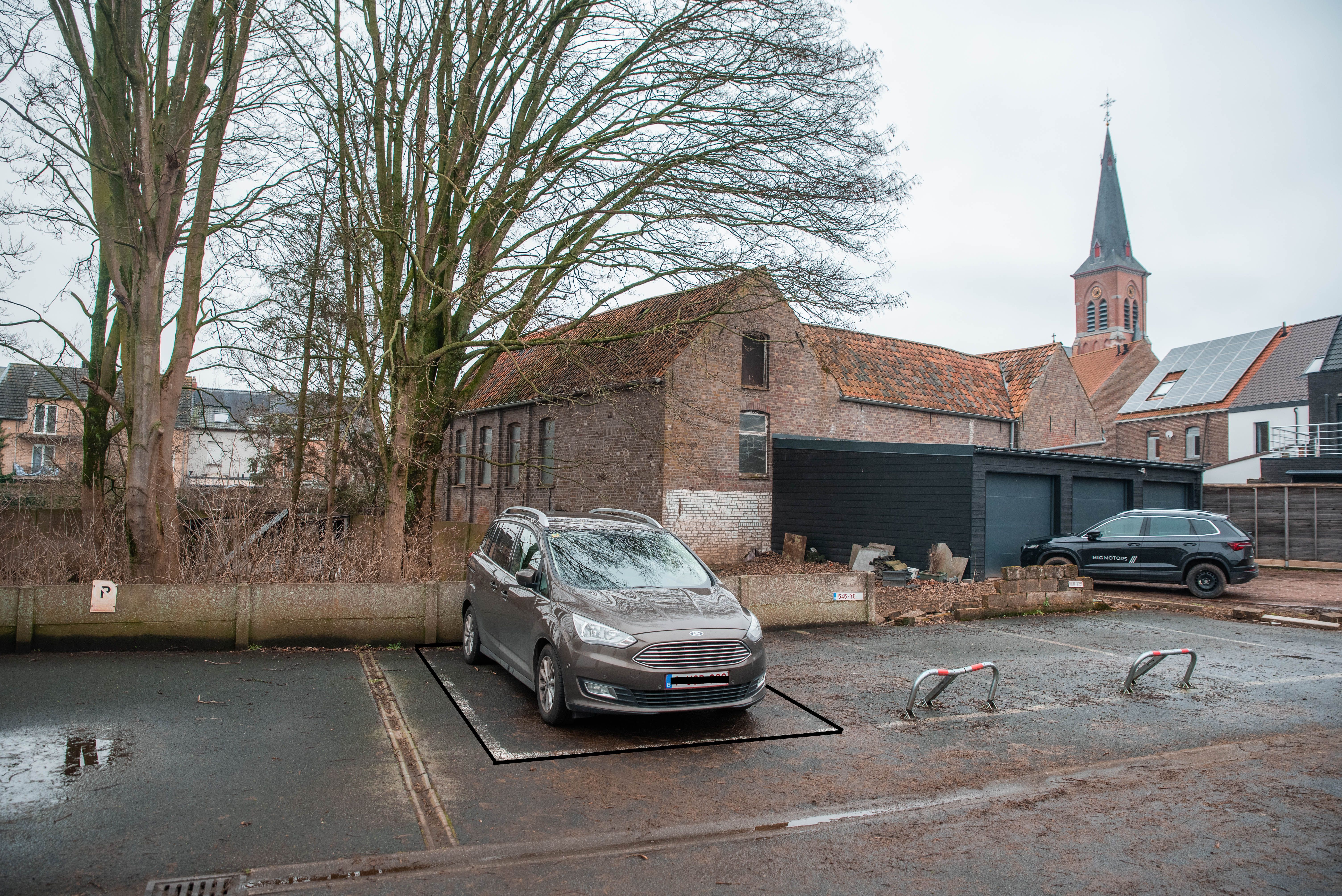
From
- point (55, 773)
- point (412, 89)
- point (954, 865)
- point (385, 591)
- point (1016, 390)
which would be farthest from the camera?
point (1016, 390)

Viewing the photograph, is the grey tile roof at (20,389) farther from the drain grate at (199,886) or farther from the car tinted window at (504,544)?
the drain grate at (199,886)

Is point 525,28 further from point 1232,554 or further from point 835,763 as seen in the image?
point 1232,554

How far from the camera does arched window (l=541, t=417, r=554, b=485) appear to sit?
23.9 m

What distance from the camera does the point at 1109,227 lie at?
7238 cm

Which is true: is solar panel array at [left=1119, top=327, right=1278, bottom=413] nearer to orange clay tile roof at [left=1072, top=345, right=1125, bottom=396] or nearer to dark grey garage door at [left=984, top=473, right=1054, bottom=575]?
orange clay tile roof at [left=1072, top=345, right=1125, bottom=396]

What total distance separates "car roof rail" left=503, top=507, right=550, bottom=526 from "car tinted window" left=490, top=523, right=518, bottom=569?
0.18 m

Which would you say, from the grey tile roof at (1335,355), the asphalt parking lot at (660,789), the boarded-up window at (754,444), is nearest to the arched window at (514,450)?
the boarded-up window at (754,444)

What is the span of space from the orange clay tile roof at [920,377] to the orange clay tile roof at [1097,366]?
2829cm

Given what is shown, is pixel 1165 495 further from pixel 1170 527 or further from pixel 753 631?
pixel 753 631

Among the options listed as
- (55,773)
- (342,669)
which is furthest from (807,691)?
(55,773)

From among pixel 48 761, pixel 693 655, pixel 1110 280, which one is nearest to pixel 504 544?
pixel 693 655

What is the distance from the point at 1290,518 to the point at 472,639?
2361 centimetres

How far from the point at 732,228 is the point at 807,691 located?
7.60 m

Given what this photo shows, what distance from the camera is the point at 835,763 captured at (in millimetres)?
5812
